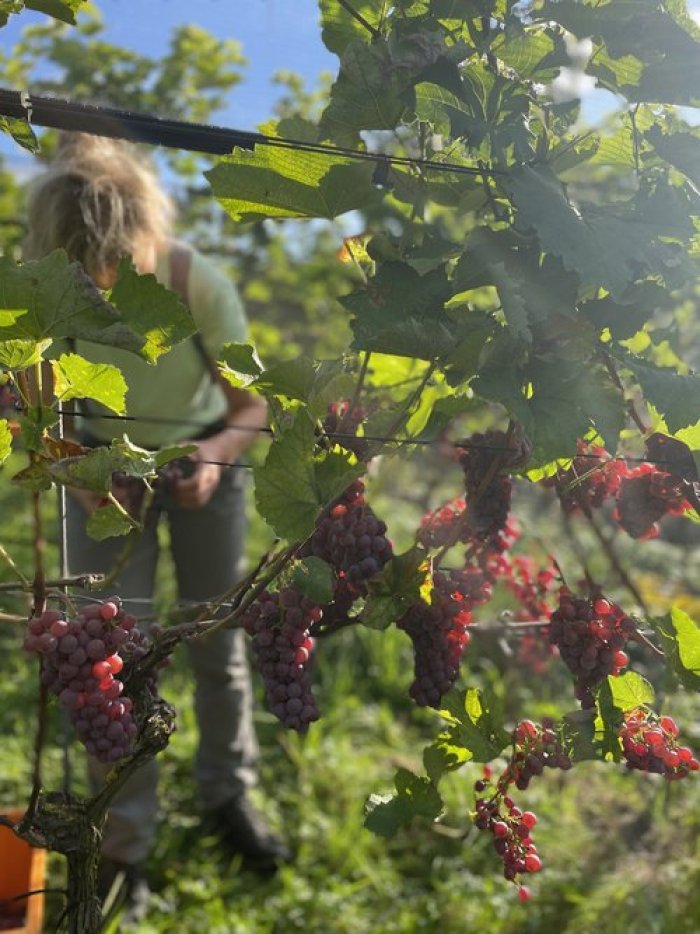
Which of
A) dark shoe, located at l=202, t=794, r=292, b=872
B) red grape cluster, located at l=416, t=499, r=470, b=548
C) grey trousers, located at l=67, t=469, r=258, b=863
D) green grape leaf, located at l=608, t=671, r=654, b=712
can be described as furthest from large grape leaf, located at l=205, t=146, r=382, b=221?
dark shoe, located at l=202, t=794, r=292, b=872

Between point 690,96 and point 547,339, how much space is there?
32 centimetres

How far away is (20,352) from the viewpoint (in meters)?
0.91

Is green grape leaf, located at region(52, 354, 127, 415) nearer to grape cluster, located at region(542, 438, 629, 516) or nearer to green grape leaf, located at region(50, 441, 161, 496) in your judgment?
green grape leaf, located at region(50, 441, 161, 496)

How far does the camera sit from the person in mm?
2004

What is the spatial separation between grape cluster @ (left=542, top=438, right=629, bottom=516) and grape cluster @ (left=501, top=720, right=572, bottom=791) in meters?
0.31

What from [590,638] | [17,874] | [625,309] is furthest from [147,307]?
[17,874]

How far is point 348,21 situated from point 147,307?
0.47 m

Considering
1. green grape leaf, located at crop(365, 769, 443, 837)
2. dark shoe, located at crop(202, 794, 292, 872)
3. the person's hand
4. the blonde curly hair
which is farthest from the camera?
dark shoe, located at crop(202, 794, 292, 872)

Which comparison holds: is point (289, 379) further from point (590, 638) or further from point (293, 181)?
point (590, 638)

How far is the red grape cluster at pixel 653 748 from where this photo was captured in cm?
114

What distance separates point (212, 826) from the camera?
2859 millimetres

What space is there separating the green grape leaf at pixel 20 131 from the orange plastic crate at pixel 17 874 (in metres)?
1.39

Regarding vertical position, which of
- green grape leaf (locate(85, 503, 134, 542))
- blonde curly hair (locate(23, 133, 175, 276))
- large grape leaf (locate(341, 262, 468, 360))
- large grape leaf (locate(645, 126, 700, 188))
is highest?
blonde curly hair (locate(23, 133, 175, 276))

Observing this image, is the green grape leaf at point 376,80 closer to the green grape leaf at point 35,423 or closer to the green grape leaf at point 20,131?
the green grape leaf at point 20,131
